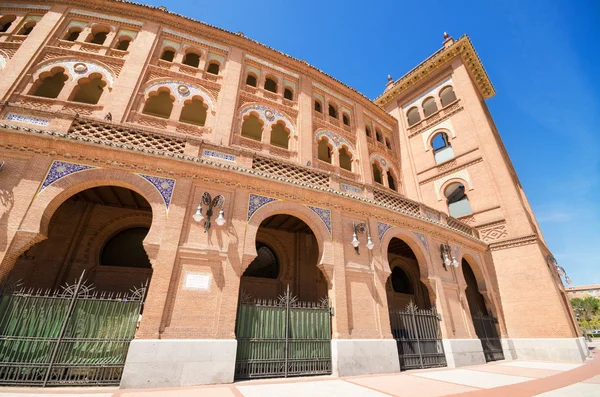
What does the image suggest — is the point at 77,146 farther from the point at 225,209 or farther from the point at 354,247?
the point at 354,247

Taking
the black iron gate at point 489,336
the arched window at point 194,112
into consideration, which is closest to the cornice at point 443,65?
the arched window at point 194,112

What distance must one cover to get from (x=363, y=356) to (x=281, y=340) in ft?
7.82

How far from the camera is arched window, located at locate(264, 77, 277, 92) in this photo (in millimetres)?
13344

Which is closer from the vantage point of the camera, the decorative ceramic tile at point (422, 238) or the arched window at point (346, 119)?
the decorative ceramic tile at point (422, 238)

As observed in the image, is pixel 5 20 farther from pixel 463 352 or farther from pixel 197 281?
pixel 463 352

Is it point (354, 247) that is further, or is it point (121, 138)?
point (354, 247)

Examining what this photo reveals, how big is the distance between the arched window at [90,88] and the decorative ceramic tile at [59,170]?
5144 millimetres

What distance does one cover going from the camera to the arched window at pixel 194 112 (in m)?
11.2

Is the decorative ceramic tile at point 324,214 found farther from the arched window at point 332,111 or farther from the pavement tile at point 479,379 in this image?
the arched window at point 332,111

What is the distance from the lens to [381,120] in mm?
17172

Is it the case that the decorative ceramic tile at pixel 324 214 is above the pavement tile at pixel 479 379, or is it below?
above

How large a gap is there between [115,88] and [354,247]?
10161 mm

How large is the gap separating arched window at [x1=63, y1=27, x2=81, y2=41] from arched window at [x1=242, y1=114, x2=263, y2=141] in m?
7.84

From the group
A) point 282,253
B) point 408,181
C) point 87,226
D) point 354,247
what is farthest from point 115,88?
point 408,181
